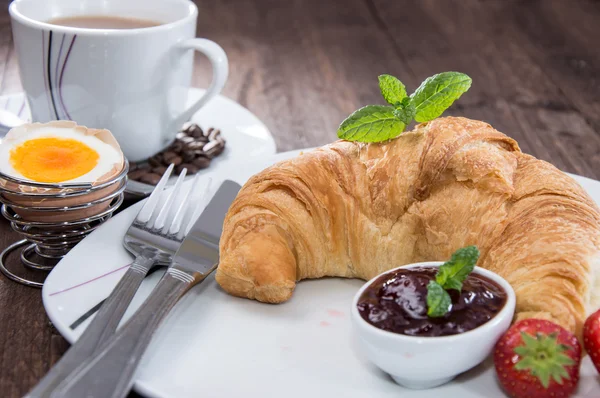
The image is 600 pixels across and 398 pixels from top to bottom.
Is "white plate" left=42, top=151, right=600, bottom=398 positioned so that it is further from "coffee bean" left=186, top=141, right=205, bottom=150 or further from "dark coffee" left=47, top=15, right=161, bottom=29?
"dark coffee" left=47, top=15, right=161, bottom=29

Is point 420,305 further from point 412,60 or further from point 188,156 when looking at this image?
point 412,60

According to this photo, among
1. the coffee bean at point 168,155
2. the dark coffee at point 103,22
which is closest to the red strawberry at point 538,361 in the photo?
the coffee bean at point 168,155

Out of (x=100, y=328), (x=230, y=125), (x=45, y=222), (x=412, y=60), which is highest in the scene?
(x=100, y=328)

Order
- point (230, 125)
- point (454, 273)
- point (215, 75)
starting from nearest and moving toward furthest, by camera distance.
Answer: point (454, 273)
point (215, 75)
point (230, 125)

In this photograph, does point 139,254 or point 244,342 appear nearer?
point 244,342

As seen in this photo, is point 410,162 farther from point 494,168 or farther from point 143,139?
point 143,139

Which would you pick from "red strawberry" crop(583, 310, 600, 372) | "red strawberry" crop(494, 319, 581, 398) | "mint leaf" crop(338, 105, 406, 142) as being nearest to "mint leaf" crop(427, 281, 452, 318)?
"red strawberry" crop(494, 319, 581, 398)

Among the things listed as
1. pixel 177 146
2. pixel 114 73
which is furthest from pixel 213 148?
pixel 114 73
